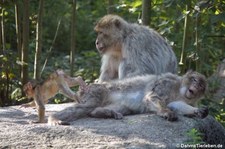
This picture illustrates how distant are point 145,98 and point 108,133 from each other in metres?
1.09

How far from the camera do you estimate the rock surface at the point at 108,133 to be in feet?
17.6

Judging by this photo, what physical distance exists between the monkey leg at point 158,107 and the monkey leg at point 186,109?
20 centimetres

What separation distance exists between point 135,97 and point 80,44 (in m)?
9.44

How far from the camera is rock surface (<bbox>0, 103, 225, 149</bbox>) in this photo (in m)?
5.36

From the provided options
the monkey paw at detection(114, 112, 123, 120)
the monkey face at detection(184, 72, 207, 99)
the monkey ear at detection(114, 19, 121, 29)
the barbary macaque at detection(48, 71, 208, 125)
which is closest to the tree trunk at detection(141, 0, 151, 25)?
the monkey ear at detection(114, 19, 121, 29)

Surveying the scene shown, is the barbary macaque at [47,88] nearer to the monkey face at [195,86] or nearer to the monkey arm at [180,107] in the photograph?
the monkey arm at [180,107]

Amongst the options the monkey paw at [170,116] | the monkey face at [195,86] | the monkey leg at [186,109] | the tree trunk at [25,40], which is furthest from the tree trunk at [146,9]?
the monkey paw at [170,116]

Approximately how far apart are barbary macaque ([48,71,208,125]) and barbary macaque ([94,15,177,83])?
1001mm

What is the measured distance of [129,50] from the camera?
803cm

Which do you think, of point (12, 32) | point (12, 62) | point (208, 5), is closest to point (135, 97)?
point (208, 5)

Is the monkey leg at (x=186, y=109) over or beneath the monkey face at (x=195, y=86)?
beneath

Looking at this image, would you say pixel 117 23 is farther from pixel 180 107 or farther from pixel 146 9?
pixel 180 107

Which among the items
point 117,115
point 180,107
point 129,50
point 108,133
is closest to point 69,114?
point 117,115

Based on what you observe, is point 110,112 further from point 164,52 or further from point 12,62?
point 12,62
